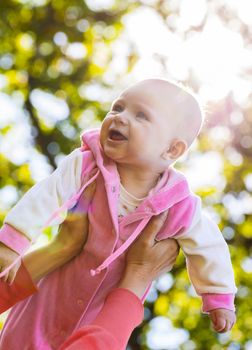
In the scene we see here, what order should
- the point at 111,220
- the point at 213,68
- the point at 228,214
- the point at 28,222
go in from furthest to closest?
the point at 228,214
the point at 213,68
the point at 111,220
the point at 28,222

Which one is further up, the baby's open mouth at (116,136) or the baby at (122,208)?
the baby's open mouth at (116,136)

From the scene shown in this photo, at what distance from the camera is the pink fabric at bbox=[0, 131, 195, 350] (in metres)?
2.67

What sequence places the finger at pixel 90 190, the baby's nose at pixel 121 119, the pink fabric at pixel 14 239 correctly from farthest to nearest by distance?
the finger at pixel 90 190, the baby's nose at pixel 121 119, the pink fabric at pixel 14 239

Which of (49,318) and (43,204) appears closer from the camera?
(43,204)

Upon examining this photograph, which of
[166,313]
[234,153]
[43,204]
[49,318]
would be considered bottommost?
[166,313]

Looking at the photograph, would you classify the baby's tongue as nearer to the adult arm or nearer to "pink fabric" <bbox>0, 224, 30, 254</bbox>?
the adult arm

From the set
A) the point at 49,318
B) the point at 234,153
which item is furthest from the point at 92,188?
the point at 234,153

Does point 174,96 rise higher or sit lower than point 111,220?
higher

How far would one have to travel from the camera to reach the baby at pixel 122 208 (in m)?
2.62

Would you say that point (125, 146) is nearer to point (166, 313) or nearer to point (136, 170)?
point (136, 170)

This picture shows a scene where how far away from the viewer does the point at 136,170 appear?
2.72 m

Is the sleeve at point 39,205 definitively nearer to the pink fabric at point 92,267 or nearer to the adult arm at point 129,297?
the pink fabric at point 92,267

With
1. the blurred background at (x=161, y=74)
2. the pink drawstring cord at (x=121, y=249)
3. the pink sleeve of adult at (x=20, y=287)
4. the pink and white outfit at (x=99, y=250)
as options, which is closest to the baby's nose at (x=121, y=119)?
the pink and white outfit at (x=99, y=250)

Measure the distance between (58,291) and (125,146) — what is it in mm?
590
